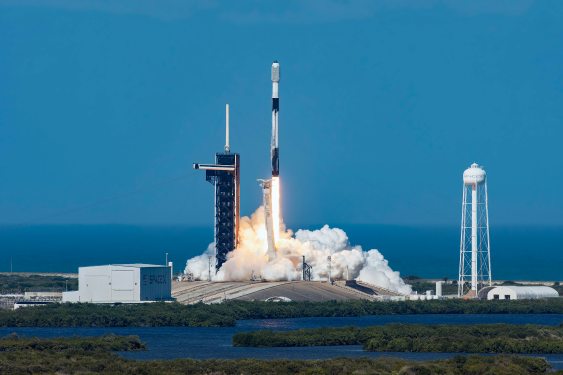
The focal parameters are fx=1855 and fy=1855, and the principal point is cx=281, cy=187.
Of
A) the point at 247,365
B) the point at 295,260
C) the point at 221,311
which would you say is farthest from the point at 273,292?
the point at 247,365

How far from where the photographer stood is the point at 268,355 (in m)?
95.4

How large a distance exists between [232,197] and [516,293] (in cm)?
2260

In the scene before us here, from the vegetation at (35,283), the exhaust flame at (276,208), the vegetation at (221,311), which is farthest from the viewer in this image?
the vegetation at (35,283)

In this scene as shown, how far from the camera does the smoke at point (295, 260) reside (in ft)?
463

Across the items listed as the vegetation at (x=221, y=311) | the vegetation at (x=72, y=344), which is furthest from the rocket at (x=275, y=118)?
the vegetation at (x=72, y=344)

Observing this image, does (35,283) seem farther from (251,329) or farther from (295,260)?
(251,329)

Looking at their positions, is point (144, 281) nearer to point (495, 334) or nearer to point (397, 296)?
point (397, 296)

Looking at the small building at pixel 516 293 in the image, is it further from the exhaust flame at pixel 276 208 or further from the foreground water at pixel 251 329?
the exhaust flame at pixel 276 208

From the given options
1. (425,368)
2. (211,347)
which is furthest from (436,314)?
(425,368)

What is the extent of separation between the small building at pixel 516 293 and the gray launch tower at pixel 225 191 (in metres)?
20.2

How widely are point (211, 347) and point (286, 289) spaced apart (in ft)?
124

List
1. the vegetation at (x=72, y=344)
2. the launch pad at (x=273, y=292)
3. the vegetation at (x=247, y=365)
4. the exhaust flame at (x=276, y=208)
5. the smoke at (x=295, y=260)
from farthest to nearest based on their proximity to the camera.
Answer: the smoke at (x=295, y=260) → the exhaust flame at (x=276, y=208) → the launch pad at (x=273, y=292) → the vegetation at (x=72, y=344) → the vegetation at (x=247, y=365)

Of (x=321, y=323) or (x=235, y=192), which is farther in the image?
(x=235, y=192)

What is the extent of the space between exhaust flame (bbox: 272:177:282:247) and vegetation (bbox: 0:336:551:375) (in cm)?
4772
